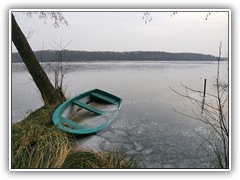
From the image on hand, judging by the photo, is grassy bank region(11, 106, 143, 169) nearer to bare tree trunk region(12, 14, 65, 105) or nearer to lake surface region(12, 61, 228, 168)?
lake surface region(12, 61, 228, 168)

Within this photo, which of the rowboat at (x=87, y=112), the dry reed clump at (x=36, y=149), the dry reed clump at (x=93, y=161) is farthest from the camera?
the rowboat at (x=87, y=112)

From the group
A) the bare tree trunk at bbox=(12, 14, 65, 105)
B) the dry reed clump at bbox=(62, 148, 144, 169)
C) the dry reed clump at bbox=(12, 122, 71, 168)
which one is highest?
the bare tree trunk at bbox=(12, 14, 65, 105)

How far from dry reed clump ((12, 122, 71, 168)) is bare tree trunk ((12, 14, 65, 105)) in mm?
1657

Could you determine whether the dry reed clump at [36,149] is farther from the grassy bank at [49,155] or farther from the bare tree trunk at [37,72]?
the bare tree trunk at [37,72]

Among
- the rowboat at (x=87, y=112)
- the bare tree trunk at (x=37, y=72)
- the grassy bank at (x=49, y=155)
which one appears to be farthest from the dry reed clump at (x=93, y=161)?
the bare tree trunk at (x=37, y=72)

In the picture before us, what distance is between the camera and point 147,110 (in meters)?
4.19

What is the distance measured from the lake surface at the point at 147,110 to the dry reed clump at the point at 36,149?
256 mm

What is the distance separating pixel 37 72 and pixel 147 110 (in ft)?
6.93

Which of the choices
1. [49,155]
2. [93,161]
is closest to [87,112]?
[93,161]

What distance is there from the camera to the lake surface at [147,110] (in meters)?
2.32

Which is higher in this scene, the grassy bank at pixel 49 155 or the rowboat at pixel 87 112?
the rowboat at pixel 87 112

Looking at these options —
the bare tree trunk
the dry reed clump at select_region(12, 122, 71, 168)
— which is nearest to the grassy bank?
the dry reed clump at select_region(12, 122, 71, 168)

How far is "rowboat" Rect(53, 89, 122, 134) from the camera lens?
288cm

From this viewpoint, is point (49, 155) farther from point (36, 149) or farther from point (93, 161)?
point (93, 161)
